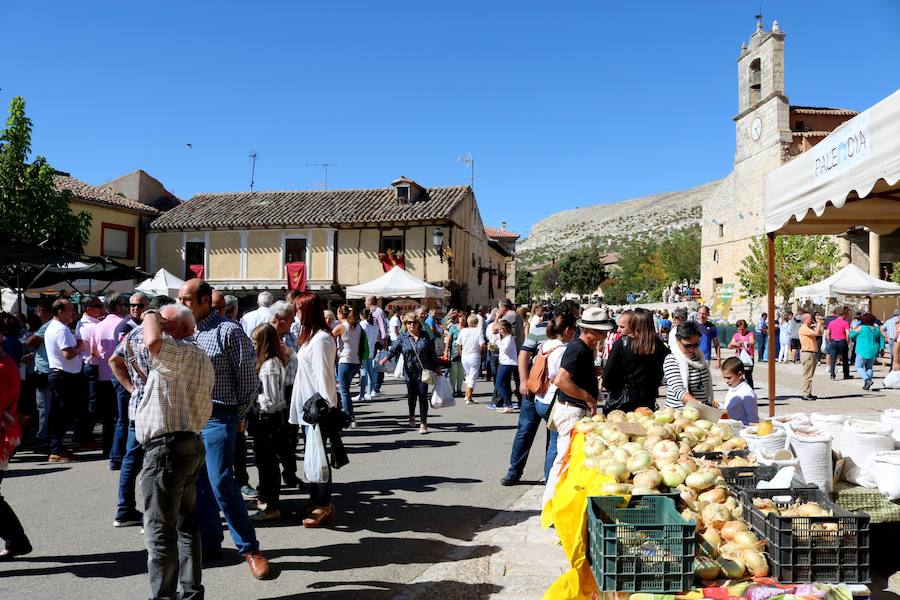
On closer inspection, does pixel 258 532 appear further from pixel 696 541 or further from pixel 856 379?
pixel 856 379

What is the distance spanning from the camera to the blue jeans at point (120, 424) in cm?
688

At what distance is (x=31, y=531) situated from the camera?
5.23m

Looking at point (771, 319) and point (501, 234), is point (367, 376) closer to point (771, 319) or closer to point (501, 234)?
point (771, 319)

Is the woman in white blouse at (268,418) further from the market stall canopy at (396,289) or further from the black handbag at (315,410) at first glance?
the market stall canopy at (396,289)

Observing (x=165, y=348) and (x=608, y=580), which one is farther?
(x=165, y=348)

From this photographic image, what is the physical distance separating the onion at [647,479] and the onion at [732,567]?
2.07 ft

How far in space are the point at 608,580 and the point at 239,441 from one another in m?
3.36

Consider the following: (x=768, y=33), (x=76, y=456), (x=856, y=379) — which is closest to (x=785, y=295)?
(x=768, y=33)

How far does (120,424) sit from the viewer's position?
22.7 feet

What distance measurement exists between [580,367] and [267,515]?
2.99 meters

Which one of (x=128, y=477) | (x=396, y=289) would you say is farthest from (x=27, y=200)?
(x=128, y=477)

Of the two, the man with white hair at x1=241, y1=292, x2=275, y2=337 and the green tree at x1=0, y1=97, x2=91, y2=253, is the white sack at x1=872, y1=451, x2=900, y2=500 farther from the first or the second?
the green tree at x1=0, y1=97, x2=91, y2=253

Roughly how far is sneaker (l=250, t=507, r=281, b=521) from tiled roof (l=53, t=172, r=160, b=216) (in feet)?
93.0

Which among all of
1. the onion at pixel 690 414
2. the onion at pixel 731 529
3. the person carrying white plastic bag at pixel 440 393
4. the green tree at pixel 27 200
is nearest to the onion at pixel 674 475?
the onion at pixel 731 529
